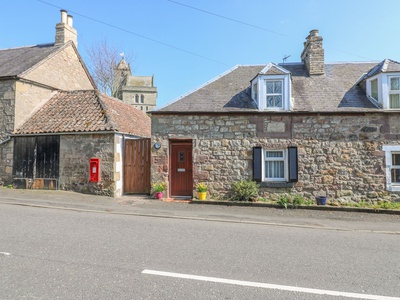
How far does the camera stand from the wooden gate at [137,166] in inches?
479

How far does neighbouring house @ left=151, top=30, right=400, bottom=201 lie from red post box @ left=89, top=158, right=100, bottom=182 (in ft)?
7.80

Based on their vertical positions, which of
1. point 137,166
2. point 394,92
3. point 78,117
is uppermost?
point 394,92

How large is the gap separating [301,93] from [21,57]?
15.9 metres

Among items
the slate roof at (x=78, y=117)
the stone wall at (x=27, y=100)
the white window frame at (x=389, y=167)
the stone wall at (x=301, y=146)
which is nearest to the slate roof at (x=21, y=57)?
the stone wall at (x=27, y=100)

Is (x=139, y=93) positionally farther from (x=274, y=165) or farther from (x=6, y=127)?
(x=274, y=165)

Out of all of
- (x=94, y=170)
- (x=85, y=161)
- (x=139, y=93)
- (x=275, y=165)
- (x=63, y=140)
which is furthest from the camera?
(x=139, y=93)

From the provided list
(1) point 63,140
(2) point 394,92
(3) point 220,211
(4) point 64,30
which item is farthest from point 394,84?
(4) point 64,30

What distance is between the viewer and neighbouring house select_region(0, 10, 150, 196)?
11672 millimetres

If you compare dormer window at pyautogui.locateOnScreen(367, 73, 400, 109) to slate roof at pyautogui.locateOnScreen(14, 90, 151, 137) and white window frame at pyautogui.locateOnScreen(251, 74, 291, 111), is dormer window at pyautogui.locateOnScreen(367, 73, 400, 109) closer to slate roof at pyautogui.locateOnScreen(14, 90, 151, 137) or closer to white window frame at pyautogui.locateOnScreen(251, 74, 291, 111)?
white window frame at pyautogui.locateOnScreen(251, 74, 291, 111)

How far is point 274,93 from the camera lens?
11398 mm

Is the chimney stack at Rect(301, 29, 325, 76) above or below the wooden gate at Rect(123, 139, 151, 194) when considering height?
above

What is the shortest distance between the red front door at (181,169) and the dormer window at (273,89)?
3679mm

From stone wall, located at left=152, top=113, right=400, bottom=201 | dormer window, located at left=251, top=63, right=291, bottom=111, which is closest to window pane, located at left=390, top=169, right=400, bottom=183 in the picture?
stone wall, located at left=152, top=113, right=400, bottom=201

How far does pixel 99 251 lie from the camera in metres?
4.77
